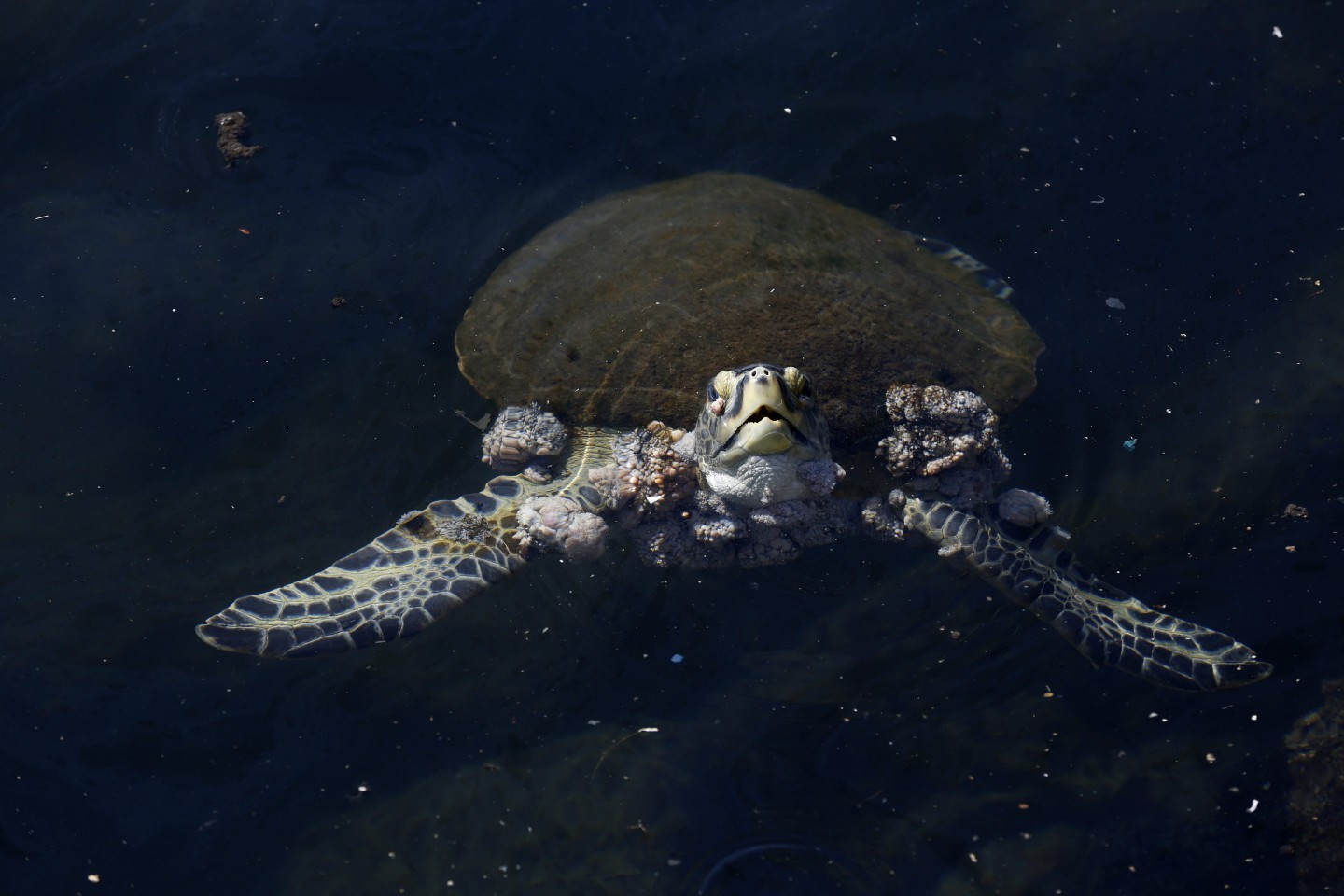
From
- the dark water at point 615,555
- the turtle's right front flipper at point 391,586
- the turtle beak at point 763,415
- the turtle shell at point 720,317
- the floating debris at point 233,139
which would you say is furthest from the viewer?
the floating debris at point 233,139

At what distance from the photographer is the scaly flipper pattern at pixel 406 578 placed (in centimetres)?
378

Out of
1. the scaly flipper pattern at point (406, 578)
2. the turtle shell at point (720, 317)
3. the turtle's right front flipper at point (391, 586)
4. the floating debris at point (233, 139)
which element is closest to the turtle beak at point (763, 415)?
the turtle shell at point (720, 317)

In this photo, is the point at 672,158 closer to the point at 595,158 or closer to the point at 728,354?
the point at 595,158

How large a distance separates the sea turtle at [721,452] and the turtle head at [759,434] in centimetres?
2

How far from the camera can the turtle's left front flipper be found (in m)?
3.93

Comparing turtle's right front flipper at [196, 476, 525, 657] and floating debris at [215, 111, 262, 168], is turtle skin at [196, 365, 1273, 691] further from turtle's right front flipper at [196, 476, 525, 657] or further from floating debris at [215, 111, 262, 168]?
floating debris at [215, 111, 262, 168]

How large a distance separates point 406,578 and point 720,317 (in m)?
1.89

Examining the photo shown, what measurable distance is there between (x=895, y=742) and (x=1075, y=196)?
3227mm

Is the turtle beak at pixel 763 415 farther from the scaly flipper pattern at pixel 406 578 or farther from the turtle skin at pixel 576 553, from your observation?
the scaly flipper pattern at pixel 406 578

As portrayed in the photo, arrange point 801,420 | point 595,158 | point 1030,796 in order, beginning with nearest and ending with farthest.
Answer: point 801,420 → point 1030,796 → point 595,158

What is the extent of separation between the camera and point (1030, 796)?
3939mm

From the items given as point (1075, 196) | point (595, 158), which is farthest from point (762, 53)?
point (1075, 196)

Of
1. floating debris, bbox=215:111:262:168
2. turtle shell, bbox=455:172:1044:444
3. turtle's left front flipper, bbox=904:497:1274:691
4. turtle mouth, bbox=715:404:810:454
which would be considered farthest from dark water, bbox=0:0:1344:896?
turtle mouth, bbox=715:404:810:454

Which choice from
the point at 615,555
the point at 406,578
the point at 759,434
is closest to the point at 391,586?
the point at 406,578
